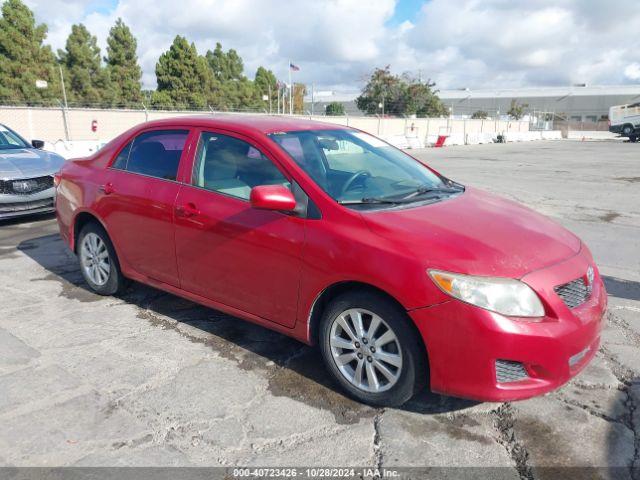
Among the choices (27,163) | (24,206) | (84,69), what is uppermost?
(84,69)

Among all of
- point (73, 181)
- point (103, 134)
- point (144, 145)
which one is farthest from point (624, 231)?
point (103, 134)

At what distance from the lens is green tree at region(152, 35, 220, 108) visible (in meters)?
37.5

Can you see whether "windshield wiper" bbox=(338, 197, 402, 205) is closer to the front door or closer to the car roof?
the front door

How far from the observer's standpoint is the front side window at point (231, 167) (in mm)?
3602

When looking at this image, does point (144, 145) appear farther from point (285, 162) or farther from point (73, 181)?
point (285, 162)

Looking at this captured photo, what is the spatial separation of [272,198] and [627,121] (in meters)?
46.6

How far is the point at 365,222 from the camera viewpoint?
9.89 ft

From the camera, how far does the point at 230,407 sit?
3.10 m

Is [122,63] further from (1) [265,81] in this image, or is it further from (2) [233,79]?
(1) [265,81]

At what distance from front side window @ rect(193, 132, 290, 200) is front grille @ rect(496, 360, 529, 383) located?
5.63ft

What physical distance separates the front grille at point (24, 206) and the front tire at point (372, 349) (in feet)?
20.1

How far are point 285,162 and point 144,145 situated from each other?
5.21 ft

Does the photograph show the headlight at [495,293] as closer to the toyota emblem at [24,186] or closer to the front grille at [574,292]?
the front grille at [574,292]

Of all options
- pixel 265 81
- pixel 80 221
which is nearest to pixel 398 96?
pixel 265 81
